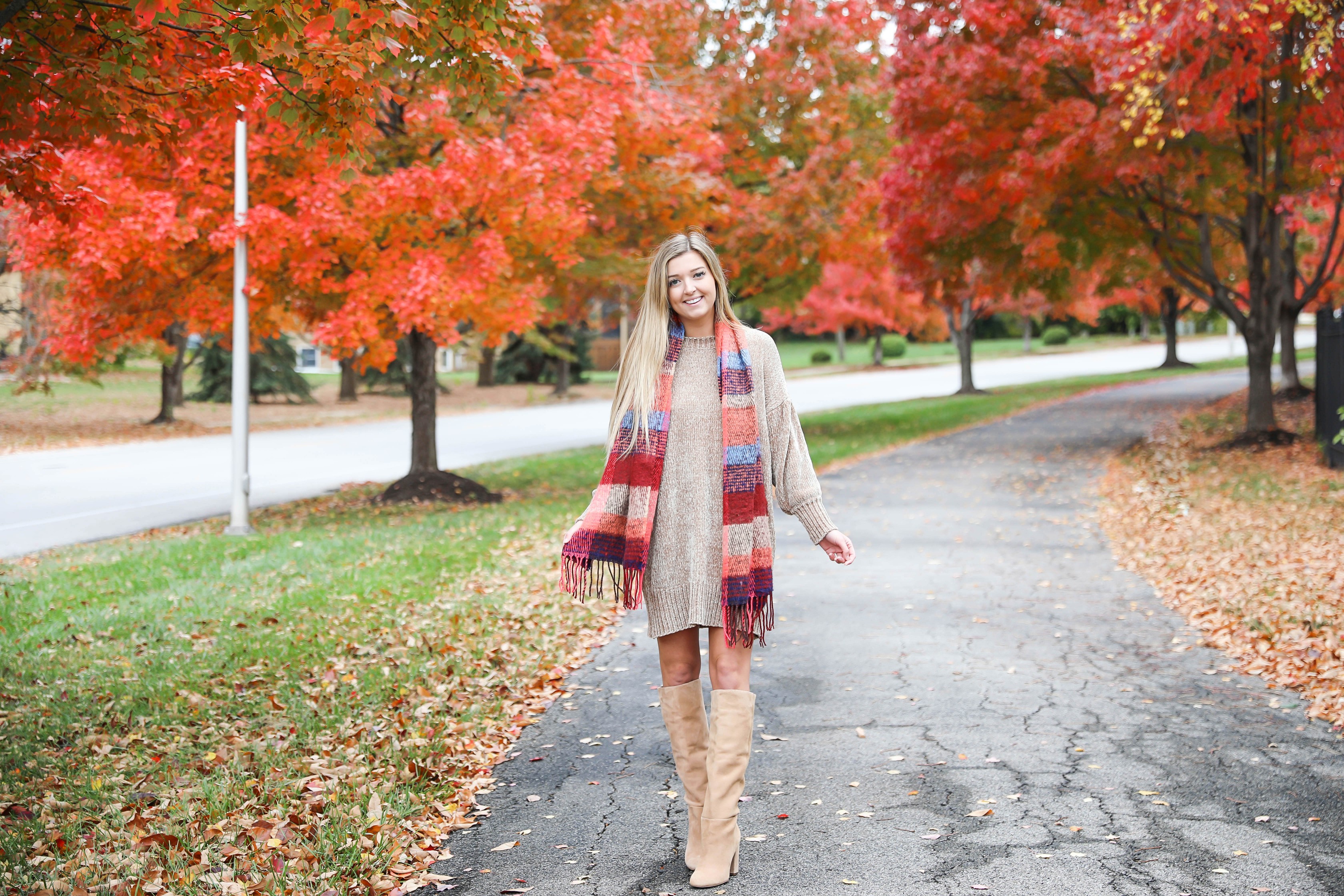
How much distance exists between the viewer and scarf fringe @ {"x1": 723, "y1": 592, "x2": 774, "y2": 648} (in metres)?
3.47

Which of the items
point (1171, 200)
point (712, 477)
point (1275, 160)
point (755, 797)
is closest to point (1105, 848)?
point (755, 797)

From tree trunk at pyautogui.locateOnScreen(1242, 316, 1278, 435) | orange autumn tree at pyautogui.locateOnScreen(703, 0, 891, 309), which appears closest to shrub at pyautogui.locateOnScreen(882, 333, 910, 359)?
orange autumn tree at pyautogui.locateOnScreen(703, 0, 891, 309)

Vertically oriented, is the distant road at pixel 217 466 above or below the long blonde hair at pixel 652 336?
below

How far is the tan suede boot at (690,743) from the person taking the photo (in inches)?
142

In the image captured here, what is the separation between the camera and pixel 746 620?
3.47 meters

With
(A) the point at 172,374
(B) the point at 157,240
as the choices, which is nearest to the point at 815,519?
(B) the point at 157,240

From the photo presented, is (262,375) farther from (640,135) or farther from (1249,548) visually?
(1249,548)

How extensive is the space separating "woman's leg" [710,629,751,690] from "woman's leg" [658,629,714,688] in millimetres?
31

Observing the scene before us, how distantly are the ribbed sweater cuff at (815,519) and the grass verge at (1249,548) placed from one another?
2.99 metres

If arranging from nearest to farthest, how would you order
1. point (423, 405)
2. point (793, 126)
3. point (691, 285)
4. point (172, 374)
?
point (691, 285) → point (423, 405) → point (793, 126) → point (172, 374)

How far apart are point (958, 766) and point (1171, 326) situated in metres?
39.9

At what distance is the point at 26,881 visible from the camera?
3.54m

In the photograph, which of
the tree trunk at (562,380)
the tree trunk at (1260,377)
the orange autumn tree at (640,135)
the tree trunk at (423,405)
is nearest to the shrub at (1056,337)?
the tree trunk at (562,380)

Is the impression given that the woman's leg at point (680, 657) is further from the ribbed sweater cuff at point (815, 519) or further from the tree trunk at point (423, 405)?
the tree trunk at point (423, 405)
